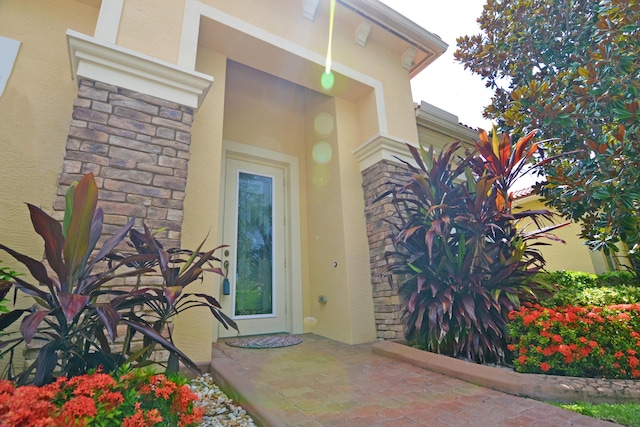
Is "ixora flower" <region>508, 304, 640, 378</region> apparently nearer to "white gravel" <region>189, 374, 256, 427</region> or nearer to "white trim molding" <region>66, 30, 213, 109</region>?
"white gravel" <region>189, 374, 256, 427</region>

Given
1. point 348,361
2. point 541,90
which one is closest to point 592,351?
point 348,361

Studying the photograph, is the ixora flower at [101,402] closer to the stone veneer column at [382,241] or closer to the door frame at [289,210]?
the stone veneer column at [382,241]

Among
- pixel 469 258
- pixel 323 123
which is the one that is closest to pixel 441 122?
pixel 323 123

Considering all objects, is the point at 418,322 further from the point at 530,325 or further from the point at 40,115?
the point at 40,115

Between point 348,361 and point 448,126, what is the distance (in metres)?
4.68

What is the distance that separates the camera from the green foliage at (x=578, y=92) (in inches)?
126

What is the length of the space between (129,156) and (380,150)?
9.22ft

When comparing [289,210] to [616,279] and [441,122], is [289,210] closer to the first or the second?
[441,122]

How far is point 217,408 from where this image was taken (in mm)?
1946

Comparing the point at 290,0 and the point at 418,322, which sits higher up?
the point at 290,0

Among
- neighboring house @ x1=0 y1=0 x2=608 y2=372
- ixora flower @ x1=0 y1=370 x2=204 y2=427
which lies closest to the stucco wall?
neighboring house @ x1=0 y1=0 x2=608 y2=372

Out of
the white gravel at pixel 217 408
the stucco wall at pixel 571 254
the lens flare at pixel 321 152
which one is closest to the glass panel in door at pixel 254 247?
the lens flare at pixel 321 152

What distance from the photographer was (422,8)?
15.1 feet

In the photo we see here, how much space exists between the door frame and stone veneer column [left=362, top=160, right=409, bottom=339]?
111 centimetres
